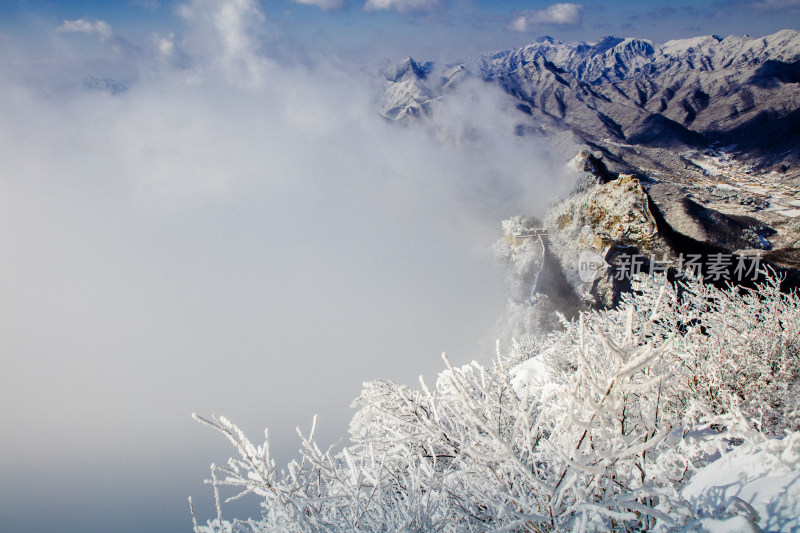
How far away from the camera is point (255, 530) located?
9.27ft

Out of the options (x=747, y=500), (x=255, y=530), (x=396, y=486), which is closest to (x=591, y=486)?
(x=747, y=500)

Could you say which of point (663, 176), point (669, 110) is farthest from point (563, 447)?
point (669, 110)

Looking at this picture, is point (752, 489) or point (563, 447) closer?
point (752, 489)

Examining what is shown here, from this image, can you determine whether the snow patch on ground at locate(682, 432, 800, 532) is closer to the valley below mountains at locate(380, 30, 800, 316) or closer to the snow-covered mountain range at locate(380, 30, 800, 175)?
the valley below mountains at locate(380, 30, 800, 316)

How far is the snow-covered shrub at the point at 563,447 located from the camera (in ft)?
5.54

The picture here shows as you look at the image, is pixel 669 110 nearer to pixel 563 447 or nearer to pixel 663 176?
pixel 663 176

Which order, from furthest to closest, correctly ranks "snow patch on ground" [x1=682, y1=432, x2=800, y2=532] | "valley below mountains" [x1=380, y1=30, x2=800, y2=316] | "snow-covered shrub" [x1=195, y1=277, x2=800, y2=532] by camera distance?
"valley below mountains" [x1=380, y1=30, x2=800, y2=316]
"snow patch on ground" [x1=682, y1=432, x2=800, y2=532]
"snow-covered shrub" [x1=195, y1=277, x2=800, y2=532]

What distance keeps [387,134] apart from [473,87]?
6424 cm

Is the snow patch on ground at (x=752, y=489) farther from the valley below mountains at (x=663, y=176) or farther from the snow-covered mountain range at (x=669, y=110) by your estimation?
the snow-covered mountain range at (x=669, y=110)

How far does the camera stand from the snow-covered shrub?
1.69 meters

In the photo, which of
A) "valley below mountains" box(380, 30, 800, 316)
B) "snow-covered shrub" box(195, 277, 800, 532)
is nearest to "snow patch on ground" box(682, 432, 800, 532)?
"snow-covered shrub" box(195, 277, 800, 532)

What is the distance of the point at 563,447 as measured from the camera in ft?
7.65

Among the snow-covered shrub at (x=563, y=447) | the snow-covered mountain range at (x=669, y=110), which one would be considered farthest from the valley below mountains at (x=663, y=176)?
the snow-covered shrub at (x=563, y=447)

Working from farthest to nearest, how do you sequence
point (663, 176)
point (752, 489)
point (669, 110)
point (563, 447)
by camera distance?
point (669, 110) < point (663, 176) < point (563, 447) < point (752, 489)
